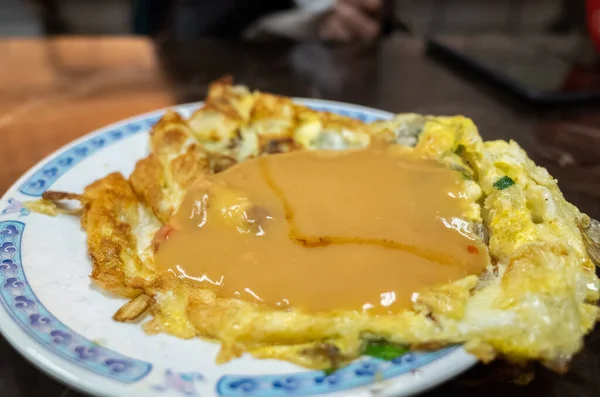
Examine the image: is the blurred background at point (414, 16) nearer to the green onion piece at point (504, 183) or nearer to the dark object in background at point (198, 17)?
the dark object in background at point (198, 17)

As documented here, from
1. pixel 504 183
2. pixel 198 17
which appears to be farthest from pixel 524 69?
pixel 198 17

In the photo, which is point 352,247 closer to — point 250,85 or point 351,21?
point 250,85

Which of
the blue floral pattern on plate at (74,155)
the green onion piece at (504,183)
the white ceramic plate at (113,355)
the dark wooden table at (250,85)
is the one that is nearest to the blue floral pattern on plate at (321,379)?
the white ceramic plate at (113,355)

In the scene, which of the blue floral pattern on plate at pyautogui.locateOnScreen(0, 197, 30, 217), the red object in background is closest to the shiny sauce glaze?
the blue floral pattern on plate at pyautogui.locateOnScreen(0, 197, 30, 217)

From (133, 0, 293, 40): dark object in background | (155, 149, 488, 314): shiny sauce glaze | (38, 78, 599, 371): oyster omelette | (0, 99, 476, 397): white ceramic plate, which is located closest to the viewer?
(0, 99, 476, 397): white ceramic plate

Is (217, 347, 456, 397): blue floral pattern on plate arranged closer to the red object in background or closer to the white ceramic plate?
the white ceramic plate

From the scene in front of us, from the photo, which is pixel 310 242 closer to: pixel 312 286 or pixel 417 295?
pixel 312 286

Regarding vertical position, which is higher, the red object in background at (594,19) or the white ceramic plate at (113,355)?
the red object in background at (594,19)
